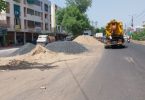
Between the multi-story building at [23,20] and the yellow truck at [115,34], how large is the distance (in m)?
22.5

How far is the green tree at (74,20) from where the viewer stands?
103756 millimetres

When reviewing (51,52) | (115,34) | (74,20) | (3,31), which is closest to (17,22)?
(3,31)

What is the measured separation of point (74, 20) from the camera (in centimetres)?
10350

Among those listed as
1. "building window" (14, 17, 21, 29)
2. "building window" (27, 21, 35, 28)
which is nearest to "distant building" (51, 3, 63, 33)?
"building window" (27, 21, 35, 28)

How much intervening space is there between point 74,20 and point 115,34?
49.4 m

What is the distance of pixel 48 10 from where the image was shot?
12281 centimetres

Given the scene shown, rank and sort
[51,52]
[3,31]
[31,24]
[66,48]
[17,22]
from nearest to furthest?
[51,52], [66,48], [3,31], [17,22], [31,24]

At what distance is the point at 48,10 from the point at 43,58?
292ft

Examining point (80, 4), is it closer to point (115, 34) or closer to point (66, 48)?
point (115, 34)

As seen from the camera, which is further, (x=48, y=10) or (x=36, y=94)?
(x=48, y=10)

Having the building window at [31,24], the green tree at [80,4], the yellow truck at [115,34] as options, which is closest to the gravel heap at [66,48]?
the yellow truck at [115,34]

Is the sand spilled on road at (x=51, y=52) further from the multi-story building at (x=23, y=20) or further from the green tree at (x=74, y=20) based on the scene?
A: the green tree at (x=74, y=20)

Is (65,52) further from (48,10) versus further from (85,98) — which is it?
(48,10)

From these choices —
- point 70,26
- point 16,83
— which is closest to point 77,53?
point 16,83
